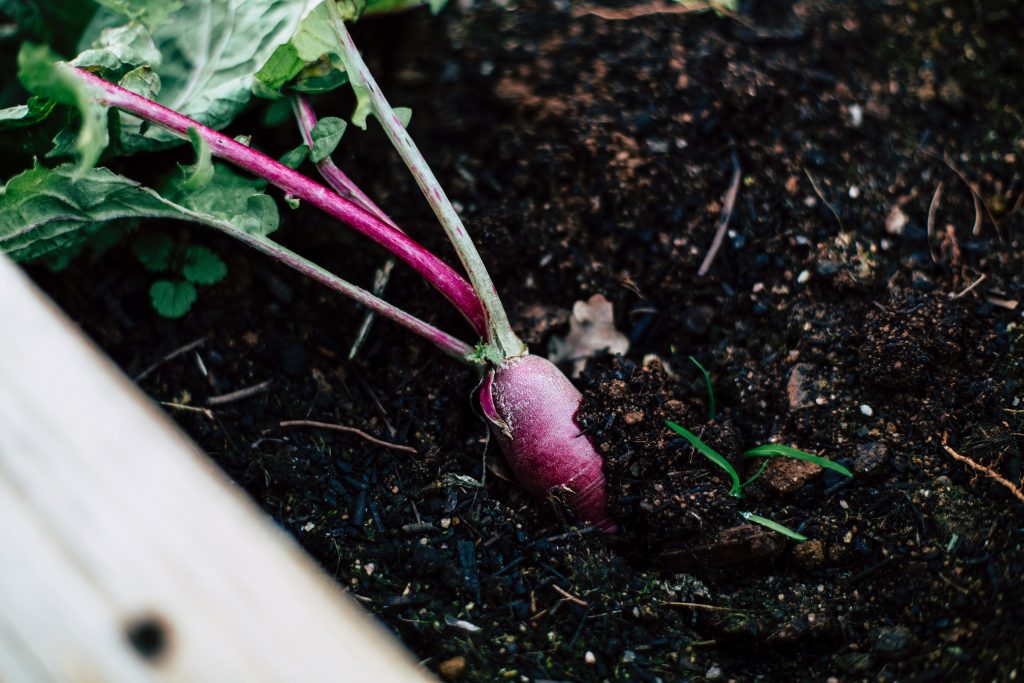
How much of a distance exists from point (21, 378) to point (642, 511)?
3.99 ft

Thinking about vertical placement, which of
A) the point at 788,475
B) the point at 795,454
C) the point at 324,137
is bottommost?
the point at 788,475

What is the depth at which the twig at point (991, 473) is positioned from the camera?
164 centimetres

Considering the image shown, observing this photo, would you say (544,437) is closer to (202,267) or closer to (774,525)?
(774,525)

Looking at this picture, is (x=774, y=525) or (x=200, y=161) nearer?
(x=200, y=161)

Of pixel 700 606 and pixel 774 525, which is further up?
pixel 774 525

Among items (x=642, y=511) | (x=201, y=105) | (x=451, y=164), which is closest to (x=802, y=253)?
(x=642, y=511)

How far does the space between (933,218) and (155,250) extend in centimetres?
209

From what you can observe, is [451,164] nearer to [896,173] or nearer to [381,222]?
[381,222]

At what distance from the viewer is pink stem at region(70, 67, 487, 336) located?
5.32ft

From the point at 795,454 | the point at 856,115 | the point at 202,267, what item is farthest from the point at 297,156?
the point at 856,115

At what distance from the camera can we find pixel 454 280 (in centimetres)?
179

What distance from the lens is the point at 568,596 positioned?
5.39ft

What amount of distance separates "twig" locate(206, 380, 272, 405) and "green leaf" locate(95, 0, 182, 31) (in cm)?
91

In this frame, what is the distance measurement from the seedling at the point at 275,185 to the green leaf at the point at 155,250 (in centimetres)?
19
